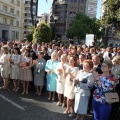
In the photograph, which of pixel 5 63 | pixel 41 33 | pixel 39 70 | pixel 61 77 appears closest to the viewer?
pixel 61 77

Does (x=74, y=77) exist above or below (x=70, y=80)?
above

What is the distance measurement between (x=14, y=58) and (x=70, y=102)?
3108 mm

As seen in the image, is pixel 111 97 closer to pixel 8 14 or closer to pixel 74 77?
pixel 74 77

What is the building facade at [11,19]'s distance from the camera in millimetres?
50344

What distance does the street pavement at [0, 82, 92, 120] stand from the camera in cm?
582

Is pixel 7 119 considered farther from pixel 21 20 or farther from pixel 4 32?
pixel 21 20

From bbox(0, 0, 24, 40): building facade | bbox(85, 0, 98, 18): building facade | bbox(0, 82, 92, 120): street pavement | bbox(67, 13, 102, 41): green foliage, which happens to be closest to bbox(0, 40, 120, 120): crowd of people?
bbox(0, 82, 92, 120): street pavement

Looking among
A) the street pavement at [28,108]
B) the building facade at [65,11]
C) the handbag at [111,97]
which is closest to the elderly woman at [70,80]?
the street pavement at [28,108]

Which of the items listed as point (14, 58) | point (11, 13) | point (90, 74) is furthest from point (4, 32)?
point (90, 74)

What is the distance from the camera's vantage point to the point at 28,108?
649 cm

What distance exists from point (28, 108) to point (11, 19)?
167ft

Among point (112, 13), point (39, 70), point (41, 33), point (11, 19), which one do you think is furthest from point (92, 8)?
point (39, 70)

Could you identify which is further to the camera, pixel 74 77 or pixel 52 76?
pixel 52 76

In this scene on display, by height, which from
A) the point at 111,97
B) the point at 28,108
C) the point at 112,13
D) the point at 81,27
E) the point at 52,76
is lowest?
the point at 28,108
